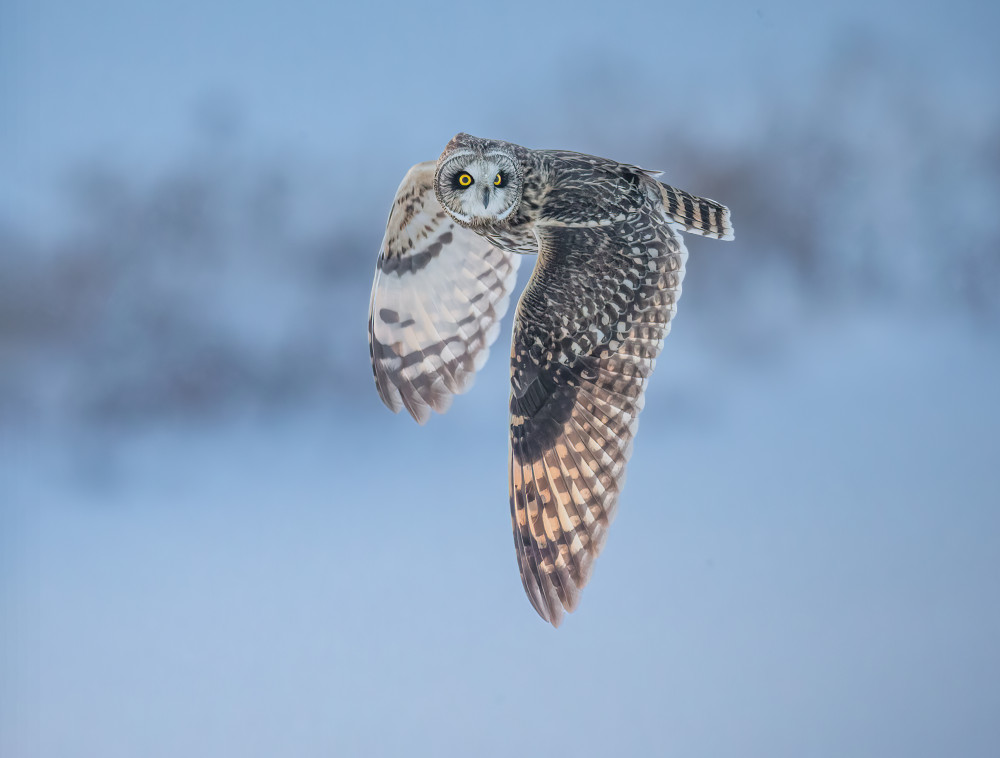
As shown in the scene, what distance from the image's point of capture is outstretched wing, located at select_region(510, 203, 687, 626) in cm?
418

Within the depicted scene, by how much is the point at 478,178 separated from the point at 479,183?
0.07 ft

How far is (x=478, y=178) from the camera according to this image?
414 cm

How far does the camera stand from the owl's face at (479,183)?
4.11m

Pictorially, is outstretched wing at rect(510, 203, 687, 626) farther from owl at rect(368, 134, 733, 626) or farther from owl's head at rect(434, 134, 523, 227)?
owl's head at rect(434, 134, 523, 227)

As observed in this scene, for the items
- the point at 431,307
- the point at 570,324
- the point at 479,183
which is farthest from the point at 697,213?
the point at 431,307

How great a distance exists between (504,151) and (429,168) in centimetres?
71

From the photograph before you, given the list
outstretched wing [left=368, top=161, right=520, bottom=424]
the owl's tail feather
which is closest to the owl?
the owl's tail feather

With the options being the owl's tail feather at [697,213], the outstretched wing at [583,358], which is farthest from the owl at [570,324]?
the owl's tail feather at [697,213]

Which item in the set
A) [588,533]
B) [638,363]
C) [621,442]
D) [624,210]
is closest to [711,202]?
[624,210]

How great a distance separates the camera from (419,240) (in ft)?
16.7

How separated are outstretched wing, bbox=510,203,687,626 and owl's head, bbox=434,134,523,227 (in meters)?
0.24

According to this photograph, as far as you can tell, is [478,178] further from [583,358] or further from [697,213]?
[697,213]

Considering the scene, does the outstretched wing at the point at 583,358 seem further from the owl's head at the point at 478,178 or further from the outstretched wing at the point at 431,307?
the outstretched wing at the point at 431,307

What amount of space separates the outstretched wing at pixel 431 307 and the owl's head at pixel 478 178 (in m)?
0.78
